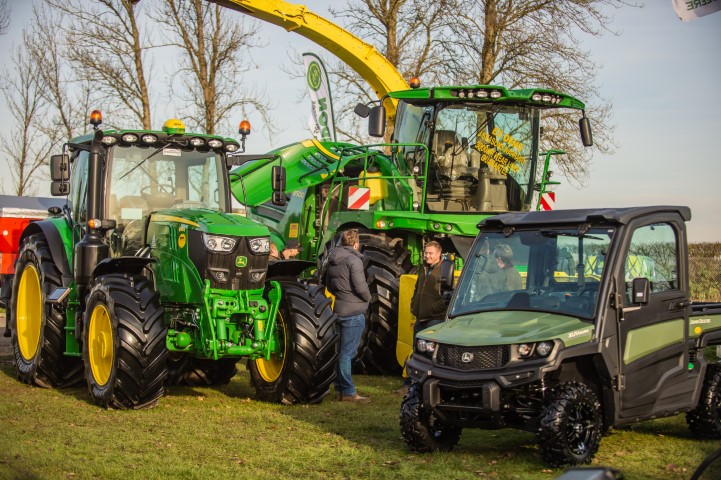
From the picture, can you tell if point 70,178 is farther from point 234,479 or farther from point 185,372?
point 234,479

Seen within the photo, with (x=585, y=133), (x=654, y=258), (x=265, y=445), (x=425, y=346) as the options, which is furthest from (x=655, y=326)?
(x=585, y=133)

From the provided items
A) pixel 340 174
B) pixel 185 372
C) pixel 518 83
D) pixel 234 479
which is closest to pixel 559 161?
pixel 518 83

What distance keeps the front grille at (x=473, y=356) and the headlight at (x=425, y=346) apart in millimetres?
109

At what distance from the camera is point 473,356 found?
8195 millimetres

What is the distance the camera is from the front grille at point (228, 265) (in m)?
11.0

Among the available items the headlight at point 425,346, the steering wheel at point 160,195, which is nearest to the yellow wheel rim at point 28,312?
the steering wheel at point 160,195

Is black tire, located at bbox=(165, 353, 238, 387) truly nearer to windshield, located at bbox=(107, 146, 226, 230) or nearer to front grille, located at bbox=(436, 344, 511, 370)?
windshield, located at bbox=(107, 146, 226, 230)

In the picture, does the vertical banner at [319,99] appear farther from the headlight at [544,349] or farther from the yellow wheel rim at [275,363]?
the headlight at [544,349]

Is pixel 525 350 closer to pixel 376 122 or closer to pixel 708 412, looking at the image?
pixel 708 412

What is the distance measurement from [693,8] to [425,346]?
12.1 ft

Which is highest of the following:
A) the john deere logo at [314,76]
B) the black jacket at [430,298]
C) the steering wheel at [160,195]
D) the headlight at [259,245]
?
the john deere logo at [314,76]

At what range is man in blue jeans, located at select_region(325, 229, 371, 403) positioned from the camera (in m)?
11.6

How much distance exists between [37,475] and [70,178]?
574cm

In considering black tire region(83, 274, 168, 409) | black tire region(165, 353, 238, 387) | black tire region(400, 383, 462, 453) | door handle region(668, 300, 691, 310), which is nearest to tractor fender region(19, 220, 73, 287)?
black tire region(83, 274, 168, 409)
